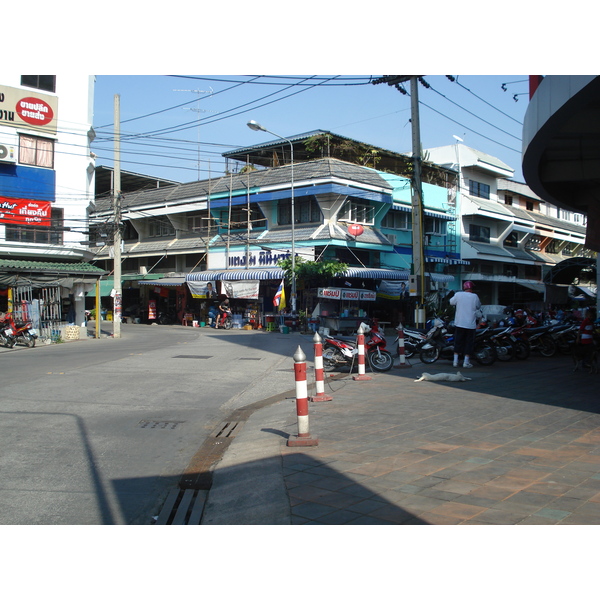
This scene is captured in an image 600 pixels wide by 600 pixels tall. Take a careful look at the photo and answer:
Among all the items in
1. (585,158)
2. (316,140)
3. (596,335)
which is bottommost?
(596,335)

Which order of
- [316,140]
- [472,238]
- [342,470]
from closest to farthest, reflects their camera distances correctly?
[342,470] < [316,140] < [472,238]

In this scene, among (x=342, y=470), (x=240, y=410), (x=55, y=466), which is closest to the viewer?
(x=342, y=470)

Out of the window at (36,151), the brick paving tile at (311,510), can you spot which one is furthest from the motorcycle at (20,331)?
the brick paving tile at (311,510)

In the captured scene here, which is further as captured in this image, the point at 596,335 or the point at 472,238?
the point at 472,238

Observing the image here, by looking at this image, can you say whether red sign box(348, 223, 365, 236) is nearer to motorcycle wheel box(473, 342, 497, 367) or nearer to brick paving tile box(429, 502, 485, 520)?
motorcycle wheel box(473, 342, 497, 367)

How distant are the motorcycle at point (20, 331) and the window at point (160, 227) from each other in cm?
1940

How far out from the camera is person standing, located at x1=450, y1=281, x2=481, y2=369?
11859 mm

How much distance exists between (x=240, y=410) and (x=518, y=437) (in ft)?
14.9

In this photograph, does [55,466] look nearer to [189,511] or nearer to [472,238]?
[189,511]

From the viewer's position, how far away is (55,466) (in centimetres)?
587

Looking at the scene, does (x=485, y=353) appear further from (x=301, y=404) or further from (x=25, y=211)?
(x=25, y=211)

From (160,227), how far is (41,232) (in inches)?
592

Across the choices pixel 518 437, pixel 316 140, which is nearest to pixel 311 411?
pixel 518 437

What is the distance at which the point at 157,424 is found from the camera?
8023 mm
